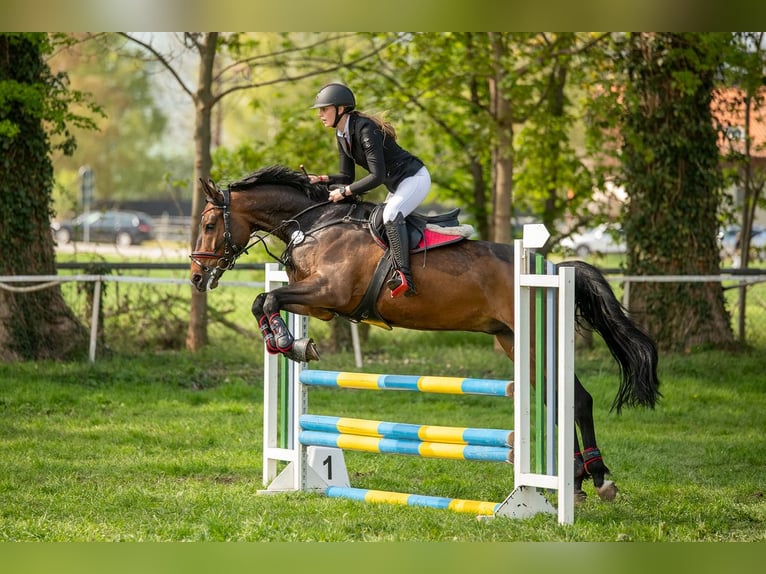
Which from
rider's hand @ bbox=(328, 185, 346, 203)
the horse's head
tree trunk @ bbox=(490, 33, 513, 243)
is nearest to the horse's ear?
the horse's head

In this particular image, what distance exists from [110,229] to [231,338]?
2622 cm

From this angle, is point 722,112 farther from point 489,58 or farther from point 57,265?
point 57,265

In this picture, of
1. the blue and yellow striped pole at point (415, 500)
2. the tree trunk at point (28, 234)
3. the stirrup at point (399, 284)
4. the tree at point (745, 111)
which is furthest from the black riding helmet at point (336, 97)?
the tree at point (745, 111)

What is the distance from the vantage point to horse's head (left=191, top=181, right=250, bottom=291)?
5.94 metres

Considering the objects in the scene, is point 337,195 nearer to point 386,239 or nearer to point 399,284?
point 386,239

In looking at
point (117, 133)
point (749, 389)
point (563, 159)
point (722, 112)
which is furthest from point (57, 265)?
point (117, 133)

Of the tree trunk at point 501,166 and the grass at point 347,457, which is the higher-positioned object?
the tree trunk at point 501,166

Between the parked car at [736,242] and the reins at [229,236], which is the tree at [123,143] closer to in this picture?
the parked car at [736,242]

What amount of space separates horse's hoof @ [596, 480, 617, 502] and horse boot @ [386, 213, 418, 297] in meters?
1.52

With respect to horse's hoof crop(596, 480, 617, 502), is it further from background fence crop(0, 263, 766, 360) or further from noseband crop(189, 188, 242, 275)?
background fence crop(0, 263, 766, 360)

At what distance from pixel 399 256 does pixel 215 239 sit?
1.13 m

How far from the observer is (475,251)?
5.86 m

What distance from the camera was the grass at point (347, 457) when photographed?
16.6 feet

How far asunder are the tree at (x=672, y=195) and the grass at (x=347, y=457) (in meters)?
0.63
